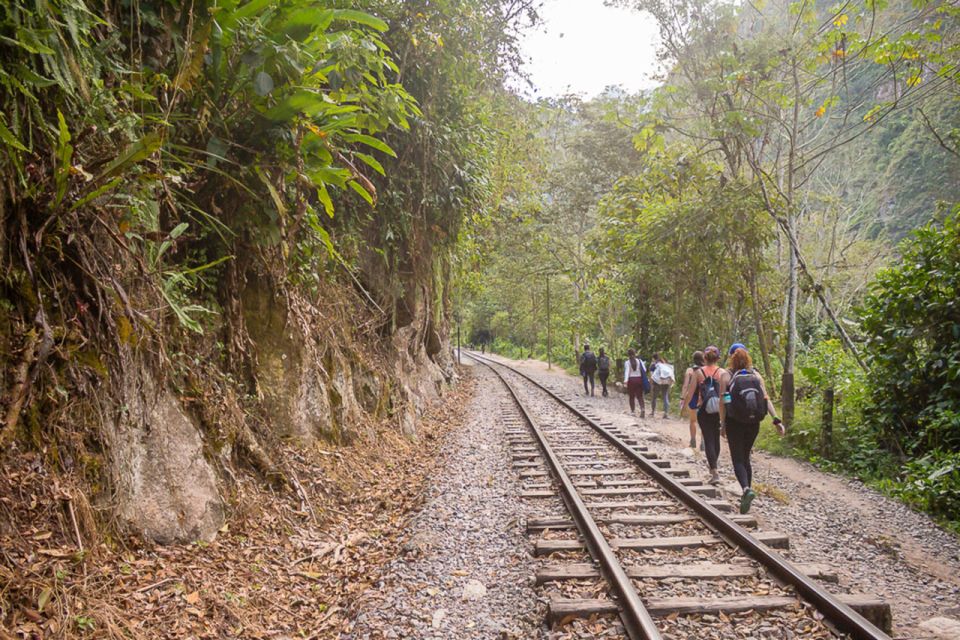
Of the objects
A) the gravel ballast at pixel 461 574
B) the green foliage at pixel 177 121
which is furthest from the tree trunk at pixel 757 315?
the green foliage at pixel 177 121

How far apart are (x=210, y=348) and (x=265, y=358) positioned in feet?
2.75

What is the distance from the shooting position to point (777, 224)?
521 inches

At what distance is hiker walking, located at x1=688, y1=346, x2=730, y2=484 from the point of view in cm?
650

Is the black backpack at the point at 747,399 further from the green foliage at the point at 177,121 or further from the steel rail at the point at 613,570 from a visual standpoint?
the green foliage at the point at 177,121

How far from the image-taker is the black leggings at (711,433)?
656 centimetres

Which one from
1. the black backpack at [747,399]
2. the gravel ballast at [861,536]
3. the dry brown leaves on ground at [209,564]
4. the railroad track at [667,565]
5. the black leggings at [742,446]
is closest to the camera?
the dry brown leaves on ground at [209,564]

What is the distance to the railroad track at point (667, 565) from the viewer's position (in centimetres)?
326

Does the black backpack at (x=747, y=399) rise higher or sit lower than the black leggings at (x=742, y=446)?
higher

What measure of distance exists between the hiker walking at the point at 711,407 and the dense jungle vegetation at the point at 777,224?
7.57ft

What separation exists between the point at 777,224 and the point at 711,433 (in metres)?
9.00

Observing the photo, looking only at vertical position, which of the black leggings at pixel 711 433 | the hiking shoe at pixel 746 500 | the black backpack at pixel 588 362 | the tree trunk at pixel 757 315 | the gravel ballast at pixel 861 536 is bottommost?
the gravel ballast at pixel 861 536

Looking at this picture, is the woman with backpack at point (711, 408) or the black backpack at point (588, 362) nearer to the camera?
the woman with backpack at point (711, 408)

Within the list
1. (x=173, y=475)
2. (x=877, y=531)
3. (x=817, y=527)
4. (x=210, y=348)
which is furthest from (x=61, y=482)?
(x=877, y=531)

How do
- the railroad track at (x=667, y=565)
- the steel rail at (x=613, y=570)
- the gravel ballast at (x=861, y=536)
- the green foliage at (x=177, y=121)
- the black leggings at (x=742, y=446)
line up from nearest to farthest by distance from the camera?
the green foliage at (x=177, y=121), the steel rail at (x=613, y=570), the railroad track at (x=667, y=565), the gravel ballast at (x=861, y=536), the black leggings at (x=742, y=446)
